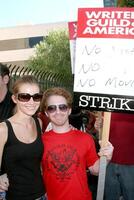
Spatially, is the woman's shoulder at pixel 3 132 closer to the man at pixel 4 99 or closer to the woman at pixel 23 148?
the woman at pixel 23 148

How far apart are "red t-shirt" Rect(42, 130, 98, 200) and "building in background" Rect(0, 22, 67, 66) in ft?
193

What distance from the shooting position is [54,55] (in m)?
42.2

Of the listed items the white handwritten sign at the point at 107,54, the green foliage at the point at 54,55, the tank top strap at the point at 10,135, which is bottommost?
the green foliage at the point at 54,55

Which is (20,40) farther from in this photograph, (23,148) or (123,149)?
(23,148)

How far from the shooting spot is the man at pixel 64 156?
3.24 m

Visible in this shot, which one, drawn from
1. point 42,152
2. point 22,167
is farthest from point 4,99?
point 22,167

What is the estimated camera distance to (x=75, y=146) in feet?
10.8

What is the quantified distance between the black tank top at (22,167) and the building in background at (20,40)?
59.0m

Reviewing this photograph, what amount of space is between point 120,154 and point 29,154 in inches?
49.5

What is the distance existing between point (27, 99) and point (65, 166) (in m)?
0.60

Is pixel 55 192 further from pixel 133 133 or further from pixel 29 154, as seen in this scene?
pixel 133 133

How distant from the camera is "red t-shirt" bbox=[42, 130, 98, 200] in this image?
10.6 ft

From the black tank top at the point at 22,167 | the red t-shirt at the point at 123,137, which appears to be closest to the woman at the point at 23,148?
the black tank top at the point at 22,167

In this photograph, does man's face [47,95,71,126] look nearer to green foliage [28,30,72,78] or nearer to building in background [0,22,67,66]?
green foliage [28,30,72,78]
